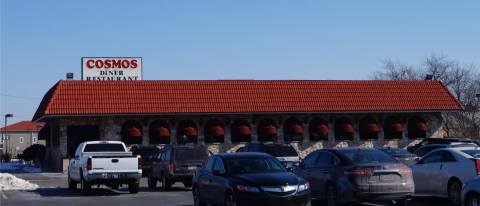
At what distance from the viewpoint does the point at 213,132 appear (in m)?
41.7

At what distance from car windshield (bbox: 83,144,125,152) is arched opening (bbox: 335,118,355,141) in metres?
19.8

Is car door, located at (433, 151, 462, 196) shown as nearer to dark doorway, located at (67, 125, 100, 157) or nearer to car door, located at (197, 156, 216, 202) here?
car door, located at (197, 156, 216, 202)

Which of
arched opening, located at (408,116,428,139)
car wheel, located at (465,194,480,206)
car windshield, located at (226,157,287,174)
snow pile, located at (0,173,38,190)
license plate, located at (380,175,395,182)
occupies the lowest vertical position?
car wheel, located at (465,194,480,206)

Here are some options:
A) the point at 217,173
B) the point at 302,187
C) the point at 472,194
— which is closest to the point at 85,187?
the point at 217,173

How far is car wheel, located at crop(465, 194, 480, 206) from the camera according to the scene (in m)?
14.4

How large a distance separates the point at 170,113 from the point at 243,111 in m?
4.18

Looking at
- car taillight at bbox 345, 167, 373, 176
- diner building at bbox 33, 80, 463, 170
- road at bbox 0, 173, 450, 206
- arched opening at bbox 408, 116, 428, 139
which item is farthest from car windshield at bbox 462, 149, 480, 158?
arched opening at bbox 408, 116, 428, 139

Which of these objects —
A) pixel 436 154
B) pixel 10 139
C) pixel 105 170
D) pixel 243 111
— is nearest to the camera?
pixel 436 154

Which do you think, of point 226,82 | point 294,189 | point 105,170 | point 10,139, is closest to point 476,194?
point 294,189

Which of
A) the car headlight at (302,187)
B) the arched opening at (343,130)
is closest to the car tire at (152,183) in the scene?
the car headlight at (302,187)

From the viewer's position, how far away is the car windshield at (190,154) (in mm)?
26469

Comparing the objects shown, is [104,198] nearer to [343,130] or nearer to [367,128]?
[343,130]

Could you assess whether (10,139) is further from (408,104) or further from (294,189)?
(294,189)

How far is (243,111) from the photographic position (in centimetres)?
4156
